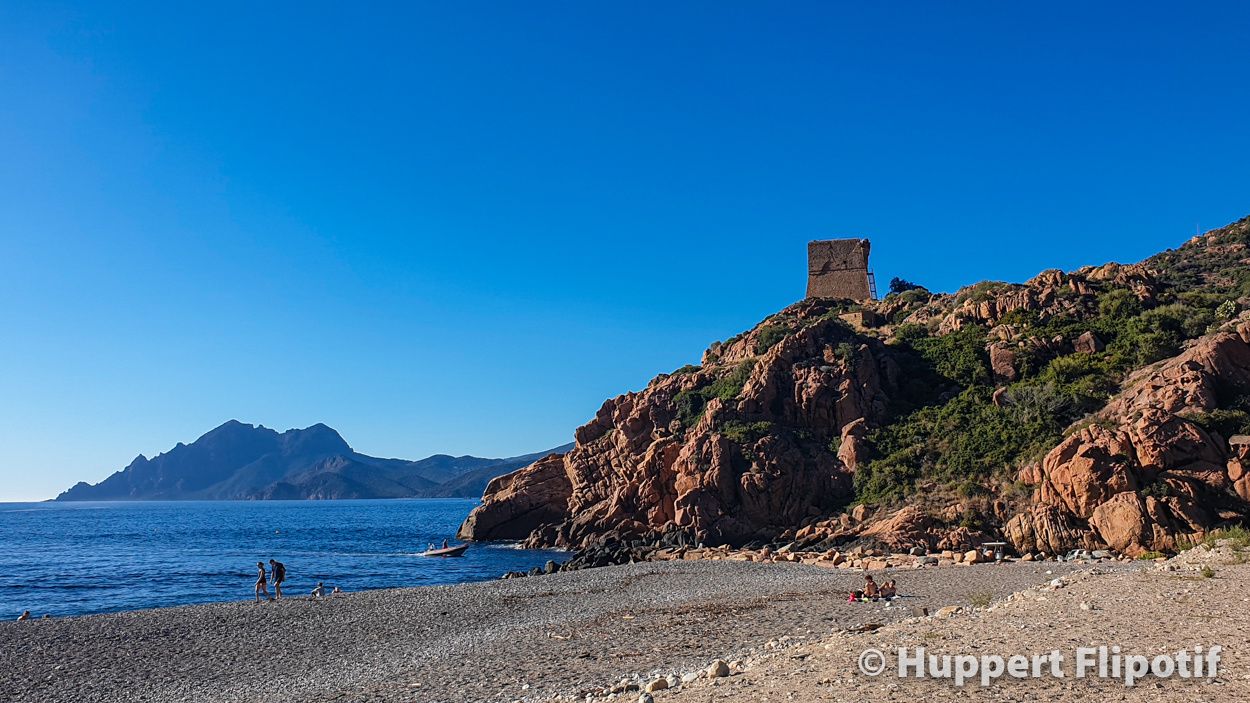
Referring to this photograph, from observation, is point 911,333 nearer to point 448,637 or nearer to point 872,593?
point 872,593

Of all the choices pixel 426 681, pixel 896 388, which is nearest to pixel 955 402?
pixel 896 388

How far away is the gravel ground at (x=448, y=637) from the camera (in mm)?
14836

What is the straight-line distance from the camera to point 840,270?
7544cm

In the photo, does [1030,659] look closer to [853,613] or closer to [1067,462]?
[853,613]

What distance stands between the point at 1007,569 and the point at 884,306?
39045 mm

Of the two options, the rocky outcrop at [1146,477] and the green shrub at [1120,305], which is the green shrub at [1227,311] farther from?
the rocky outcrop at [1146,477]

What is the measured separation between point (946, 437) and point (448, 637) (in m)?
29.8

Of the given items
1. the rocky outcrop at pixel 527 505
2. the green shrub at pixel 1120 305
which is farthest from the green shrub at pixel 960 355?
the rocky outcrop at pixel 527 505

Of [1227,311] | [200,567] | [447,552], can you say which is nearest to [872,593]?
[447,552]

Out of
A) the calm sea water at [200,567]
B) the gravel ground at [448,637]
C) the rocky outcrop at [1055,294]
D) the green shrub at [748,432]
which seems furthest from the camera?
the rocky outcrop at [1055,294]

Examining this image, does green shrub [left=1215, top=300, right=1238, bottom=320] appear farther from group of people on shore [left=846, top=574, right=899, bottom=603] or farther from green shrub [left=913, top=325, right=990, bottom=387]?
group of people on shore [left=846, top=574, right=899, bottom=603]

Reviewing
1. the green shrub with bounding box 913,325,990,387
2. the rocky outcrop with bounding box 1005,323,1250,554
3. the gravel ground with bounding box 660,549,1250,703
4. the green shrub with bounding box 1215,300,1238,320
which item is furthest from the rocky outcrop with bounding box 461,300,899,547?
the gravel ground with bounding box 660,549,1250,703

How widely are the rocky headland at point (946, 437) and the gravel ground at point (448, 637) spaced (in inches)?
247

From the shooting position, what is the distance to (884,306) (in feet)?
210
